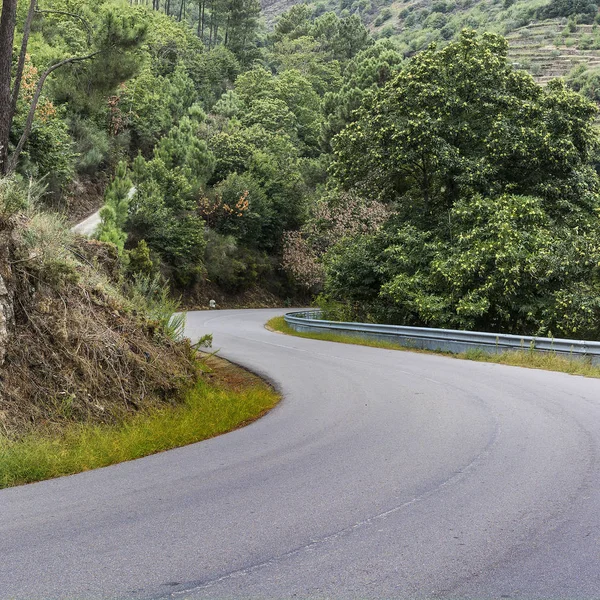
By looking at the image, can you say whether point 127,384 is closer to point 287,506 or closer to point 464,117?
point 287,506

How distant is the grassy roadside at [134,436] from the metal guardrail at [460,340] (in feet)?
24.4

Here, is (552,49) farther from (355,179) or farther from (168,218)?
(355,179)

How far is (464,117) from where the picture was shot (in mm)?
21375

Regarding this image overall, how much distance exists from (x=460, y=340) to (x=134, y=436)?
1177cm

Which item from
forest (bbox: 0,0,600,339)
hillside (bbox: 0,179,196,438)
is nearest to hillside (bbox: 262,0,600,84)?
forest (bbox: 0,0,600,339)

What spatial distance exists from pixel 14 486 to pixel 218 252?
36.7m

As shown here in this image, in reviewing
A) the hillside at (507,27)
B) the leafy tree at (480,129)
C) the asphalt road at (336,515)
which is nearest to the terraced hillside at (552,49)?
the hillside at (507,27)

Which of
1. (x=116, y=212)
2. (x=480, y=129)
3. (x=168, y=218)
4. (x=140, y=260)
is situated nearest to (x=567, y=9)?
(x=168, y=218)

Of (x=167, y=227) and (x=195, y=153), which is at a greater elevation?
(x=195, y=153)

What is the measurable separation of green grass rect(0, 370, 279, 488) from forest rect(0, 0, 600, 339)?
12.4ft

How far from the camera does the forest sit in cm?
1802

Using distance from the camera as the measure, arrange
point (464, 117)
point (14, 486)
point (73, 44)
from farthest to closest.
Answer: point (73, 44) → point (464, 117) → point (14, 486)

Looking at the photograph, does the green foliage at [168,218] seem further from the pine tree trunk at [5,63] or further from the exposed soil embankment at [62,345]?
the exposed soil embankment at [62,345]

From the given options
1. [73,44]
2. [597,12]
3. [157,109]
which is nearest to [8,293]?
[73,44]
